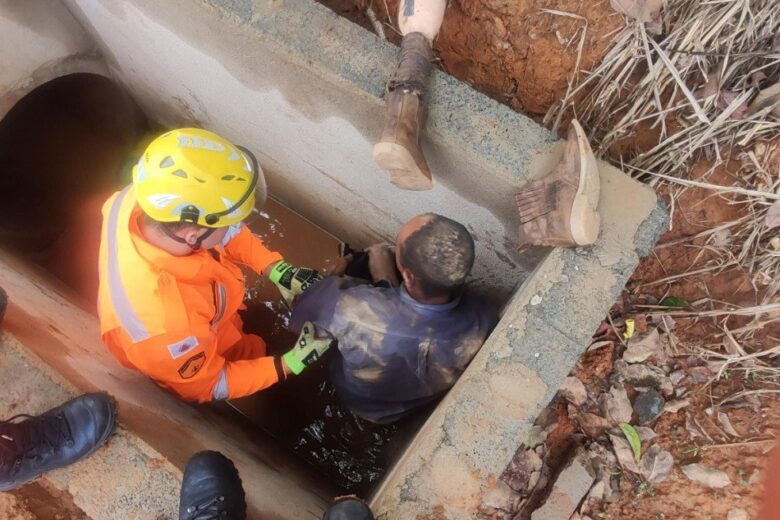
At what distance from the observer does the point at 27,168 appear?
12.4ft

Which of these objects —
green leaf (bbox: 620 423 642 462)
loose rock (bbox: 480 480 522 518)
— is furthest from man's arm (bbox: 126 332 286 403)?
green leaf (bbox: 620 423 642 462)

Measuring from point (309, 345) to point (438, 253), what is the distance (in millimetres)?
801

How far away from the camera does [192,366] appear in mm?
2215

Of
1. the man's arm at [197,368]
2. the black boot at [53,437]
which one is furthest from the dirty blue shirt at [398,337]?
the black boot at [53,437]

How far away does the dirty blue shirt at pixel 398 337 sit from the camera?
2221mm

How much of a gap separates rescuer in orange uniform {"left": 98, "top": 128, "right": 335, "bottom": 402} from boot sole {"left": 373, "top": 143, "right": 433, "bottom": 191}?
52 centimetres

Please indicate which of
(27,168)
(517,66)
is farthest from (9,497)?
(517,66)

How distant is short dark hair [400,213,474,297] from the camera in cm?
203

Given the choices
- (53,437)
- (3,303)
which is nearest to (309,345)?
(53,437)

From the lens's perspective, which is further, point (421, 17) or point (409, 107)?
point (421, 17)

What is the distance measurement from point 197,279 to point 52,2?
216cm

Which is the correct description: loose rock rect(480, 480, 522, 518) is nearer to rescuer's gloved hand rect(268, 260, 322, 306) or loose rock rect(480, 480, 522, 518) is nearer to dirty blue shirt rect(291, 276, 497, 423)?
dirty blue shirt rect(291, 276, 497, 423)

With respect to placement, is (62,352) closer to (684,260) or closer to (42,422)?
(42,422)

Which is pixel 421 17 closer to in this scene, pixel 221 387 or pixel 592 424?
pixel 221 387
